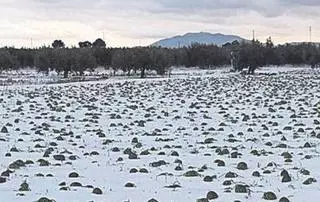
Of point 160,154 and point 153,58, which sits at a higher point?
point 153,58

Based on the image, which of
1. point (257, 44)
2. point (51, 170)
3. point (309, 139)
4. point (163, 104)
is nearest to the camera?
point (51, 170)

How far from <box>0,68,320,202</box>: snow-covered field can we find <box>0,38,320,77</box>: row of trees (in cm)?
5279

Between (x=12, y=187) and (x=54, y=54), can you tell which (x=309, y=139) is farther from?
(x=54, y=54)

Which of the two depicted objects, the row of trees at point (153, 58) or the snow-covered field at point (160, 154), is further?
the row of trees at point (153, 58)

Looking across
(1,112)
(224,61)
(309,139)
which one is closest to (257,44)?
(224,61)

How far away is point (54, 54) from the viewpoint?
Answer: 84438 millimetres

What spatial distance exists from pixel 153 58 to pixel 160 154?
221 ft

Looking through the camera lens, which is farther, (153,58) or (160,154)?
(153,58)

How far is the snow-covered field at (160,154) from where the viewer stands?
11523 mm

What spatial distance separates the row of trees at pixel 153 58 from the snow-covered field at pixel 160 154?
52788 millimetres

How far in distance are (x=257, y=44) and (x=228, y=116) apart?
7231 centimetres

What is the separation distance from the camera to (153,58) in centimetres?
8319

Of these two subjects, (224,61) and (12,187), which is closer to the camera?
(12,187)

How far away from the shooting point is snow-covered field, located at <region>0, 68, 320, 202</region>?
11.5 m
